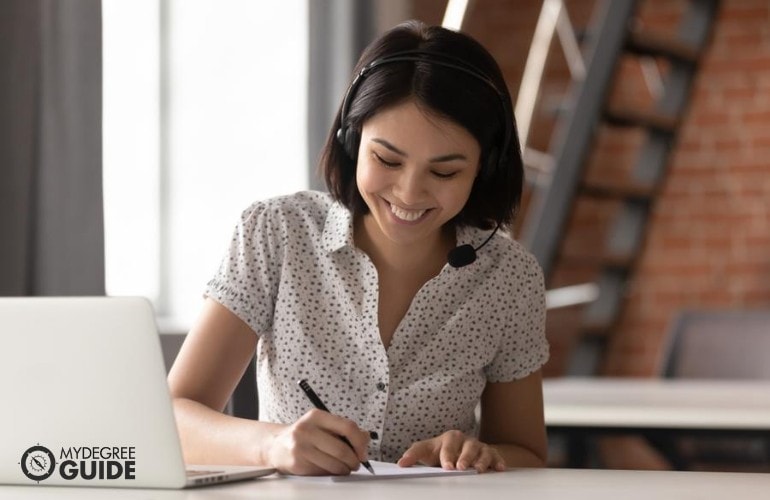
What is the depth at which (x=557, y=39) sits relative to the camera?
4910mm

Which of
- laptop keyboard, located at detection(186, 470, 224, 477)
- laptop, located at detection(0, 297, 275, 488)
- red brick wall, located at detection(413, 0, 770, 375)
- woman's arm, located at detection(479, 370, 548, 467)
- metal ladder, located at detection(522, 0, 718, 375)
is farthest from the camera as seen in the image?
red brick wall, located at detection(413, 0, 770, 375)

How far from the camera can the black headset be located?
4.88ft

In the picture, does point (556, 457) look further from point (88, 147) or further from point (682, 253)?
point (88, 147)

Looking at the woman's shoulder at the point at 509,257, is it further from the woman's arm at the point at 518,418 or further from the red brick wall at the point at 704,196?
the red brick wall at the point at 704,196

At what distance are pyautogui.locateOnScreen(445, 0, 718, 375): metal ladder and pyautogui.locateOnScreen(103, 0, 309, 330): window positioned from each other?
739 millimetres

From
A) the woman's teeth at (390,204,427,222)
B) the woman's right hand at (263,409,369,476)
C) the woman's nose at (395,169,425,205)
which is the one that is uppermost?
the woman's nose at (395,169,425,205)

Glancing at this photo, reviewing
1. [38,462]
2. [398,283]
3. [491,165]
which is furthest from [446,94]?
[38,462]

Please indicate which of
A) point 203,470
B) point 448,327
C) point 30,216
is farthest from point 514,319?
point 30,216

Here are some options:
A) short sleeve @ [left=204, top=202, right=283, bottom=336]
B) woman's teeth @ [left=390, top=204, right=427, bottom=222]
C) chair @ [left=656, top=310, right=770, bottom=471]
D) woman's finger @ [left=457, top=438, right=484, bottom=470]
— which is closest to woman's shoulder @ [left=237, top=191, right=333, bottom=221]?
short sleeve @ [left=204, top=202, right=283, bottom=336]

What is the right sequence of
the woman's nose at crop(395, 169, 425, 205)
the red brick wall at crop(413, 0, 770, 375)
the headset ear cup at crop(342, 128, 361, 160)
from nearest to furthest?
the woman's nose at crop(395, 169, 425, 205) < the headset ear cup at crop(342, 128, 361, 160) < the red brick wall at crop(413, 0, 770, 375)

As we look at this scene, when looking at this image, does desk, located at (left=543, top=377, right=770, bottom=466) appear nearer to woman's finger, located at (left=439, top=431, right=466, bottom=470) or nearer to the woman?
the woman

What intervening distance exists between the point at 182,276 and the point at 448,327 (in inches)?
Result: 79.7

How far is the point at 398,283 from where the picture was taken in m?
1.66

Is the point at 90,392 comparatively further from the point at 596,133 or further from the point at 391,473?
the point at 596,133
